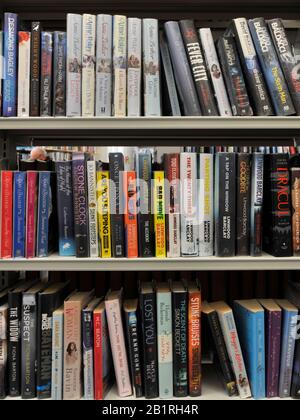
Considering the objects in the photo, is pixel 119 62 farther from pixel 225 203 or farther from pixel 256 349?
pixel 256 349

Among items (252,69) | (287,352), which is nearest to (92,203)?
(252,69)

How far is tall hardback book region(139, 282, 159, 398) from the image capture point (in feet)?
3.24

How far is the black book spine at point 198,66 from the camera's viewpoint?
978 millimetres

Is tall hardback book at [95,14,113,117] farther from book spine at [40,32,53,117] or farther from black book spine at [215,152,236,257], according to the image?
black book spine at [215,152,236,257]

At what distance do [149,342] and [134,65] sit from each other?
0.77 metres

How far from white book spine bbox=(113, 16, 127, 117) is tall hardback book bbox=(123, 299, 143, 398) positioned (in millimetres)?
569

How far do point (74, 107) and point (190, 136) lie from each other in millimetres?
452

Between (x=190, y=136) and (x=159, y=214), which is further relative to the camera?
(x=190, y=136)

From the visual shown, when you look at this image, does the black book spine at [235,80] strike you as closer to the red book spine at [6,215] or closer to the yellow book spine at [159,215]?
the yellow book spine at [159,215]

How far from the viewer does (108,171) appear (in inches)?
38.3

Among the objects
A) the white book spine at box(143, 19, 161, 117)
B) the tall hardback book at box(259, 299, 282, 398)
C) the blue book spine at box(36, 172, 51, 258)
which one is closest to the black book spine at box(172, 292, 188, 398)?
the tall hardback book at box(259, 299, 282, 398)

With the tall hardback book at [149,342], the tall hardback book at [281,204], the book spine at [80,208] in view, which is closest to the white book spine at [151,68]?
the book spine at [80,208]
